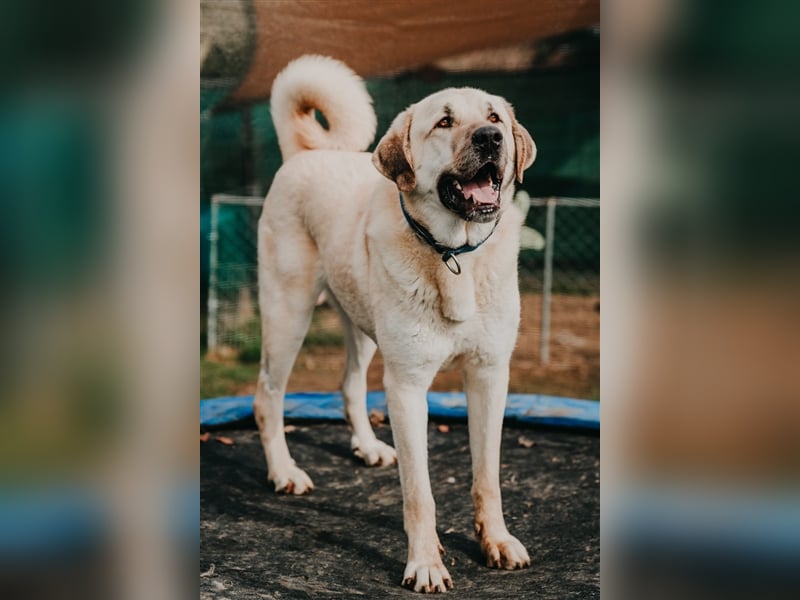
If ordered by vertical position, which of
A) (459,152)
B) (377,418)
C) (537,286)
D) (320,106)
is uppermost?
(320,106)

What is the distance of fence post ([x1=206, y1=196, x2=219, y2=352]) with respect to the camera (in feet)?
15.2

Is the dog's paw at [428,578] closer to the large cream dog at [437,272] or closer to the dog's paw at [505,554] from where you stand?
the large cream dog at [437,272]

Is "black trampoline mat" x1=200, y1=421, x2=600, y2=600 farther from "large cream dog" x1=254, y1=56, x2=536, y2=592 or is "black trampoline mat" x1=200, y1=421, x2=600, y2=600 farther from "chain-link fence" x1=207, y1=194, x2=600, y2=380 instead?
"chain-link fence" x1=207, y1=194, x2=600, y2=380

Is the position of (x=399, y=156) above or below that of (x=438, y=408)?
above

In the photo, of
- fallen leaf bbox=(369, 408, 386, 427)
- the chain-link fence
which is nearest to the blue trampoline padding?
fallen leaf bbox=(369, 408, 386, 427)

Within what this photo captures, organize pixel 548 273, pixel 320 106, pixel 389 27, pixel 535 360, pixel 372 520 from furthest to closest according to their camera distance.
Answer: pixel 535 360 → pixel 548 273 → pixel 389 27 → pixel 320 106 → pixel 372 520

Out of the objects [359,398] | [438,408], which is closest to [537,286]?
[438,408]

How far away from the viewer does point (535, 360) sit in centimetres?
516

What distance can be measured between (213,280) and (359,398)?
1220 mm

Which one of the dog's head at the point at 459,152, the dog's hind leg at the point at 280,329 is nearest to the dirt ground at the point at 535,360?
the dog's hind leg at the point at 280,329

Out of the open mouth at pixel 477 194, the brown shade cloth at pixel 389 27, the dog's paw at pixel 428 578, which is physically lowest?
the dog's paw at pixel 428 578

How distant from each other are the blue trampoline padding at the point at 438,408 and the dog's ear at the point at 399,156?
200 centimetres

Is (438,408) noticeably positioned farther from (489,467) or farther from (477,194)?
(477,194)

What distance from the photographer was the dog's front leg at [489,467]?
3.08 meters
